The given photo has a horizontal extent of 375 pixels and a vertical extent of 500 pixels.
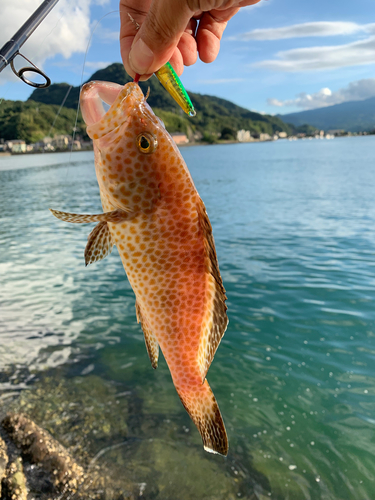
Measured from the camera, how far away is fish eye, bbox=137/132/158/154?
2.37 metres

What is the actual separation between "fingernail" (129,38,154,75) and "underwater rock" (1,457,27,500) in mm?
5846

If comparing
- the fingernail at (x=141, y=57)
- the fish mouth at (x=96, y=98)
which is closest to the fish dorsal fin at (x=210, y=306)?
the fish mouth at (x=96, y=98)

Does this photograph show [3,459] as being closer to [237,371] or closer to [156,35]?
[237,371]

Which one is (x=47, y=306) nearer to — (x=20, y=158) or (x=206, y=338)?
(x=206, y=338)

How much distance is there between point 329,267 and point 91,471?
13.1 meters

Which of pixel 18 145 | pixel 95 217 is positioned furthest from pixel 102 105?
pixel 18 145

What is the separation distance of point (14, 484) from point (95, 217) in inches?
208

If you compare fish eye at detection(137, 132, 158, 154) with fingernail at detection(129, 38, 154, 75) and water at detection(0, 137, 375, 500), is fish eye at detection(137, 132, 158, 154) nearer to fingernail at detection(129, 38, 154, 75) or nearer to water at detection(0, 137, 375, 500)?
fingernail at detection(129, 38, 154, 75)

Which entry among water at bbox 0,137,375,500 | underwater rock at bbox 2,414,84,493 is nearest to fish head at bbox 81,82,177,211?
underwater rock at bbox 2,414,84,493

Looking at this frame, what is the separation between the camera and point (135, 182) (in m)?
2.39

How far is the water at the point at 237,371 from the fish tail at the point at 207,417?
191 inches

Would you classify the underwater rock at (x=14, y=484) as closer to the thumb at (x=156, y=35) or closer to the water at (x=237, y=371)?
the water at (x=237, y=371)

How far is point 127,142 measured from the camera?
7.74 ft

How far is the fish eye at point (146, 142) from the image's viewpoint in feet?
7.77
